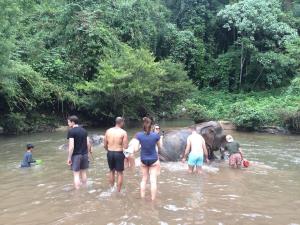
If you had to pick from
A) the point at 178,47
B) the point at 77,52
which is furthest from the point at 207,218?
the point at 178,47

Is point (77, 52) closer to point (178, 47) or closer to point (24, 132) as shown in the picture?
point (24, 132)

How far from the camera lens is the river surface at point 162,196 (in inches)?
333

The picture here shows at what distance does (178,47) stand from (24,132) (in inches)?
807

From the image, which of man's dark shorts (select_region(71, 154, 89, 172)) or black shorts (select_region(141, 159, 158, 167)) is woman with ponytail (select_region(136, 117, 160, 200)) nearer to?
black shorts (select_region(141, 159, 158, 167))

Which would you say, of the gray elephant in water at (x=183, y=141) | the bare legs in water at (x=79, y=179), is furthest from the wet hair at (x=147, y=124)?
the gray elephant in water at (x=183, y=141)

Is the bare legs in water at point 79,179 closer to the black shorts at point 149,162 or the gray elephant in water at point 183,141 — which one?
the black shorts at point 149,162

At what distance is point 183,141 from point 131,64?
12504mm

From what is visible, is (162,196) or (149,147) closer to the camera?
(149,147)

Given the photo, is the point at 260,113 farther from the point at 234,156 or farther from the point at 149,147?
the point at 149,147

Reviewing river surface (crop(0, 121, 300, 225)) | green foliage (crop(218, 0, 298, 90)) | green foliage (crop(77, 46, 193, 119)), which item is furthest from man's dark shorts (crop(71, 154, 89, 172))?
green foliage (crop(218, 0, 298, 90))

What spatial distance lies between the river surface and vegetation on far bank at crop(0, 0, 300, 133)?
7042mm

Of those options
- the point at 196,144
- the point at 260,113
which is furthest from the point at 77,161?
the point at 260,113

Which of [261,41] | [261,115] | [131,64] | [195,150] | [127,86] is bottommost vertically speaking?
[195,150]

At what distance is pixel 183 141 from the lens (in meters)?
15.6
